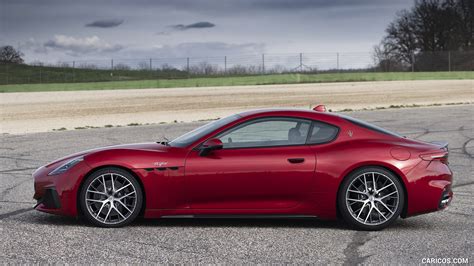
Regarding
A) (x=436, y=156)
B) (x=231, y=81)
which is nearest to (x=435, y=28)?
(x=231, y=81)

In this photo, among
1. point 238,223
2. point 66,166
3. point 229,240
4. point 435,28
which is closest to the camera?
point 229,240

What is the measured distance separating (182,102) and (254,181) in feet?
87.4

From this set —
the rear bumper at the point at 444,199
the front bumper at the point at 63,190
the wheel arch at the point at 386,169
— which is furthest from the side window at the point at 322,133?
the front bumper at the point at 63,190

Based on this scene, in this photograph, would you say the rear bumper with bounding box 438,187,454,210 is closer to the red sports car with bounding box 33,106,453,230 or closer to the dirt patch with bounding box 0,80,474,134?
the red sports car with bounding box 33,106,453,230

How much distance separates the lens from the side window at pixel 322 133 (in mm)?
7426

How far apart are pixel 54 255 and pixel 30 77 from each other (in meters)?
64.6

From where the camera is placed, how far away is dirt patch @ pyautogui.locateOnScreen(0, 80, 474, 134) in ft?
83.5

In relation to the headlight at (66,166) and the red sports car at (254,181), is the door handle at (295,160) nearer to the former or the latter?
the red sports car at (254,181)

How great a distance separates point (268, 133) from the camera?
7469 millimetres

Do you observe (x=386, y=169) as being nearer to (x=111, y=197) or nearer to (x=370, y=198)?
(x=370, y=198)

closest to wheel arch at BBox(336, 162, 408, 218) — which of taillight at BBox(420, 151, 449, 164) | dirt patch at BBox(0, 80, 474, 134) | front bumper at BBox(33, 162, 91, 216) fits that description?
taillight at BBox(420, 151, 449, 164)

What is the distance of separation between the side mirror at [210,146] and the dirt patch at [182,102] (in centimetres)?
1477

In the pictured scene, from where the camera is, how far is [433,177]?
24.1ft

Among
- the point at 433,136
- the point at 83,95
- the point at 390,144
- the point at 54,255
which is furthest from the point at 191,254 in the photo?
the point at 83,95
